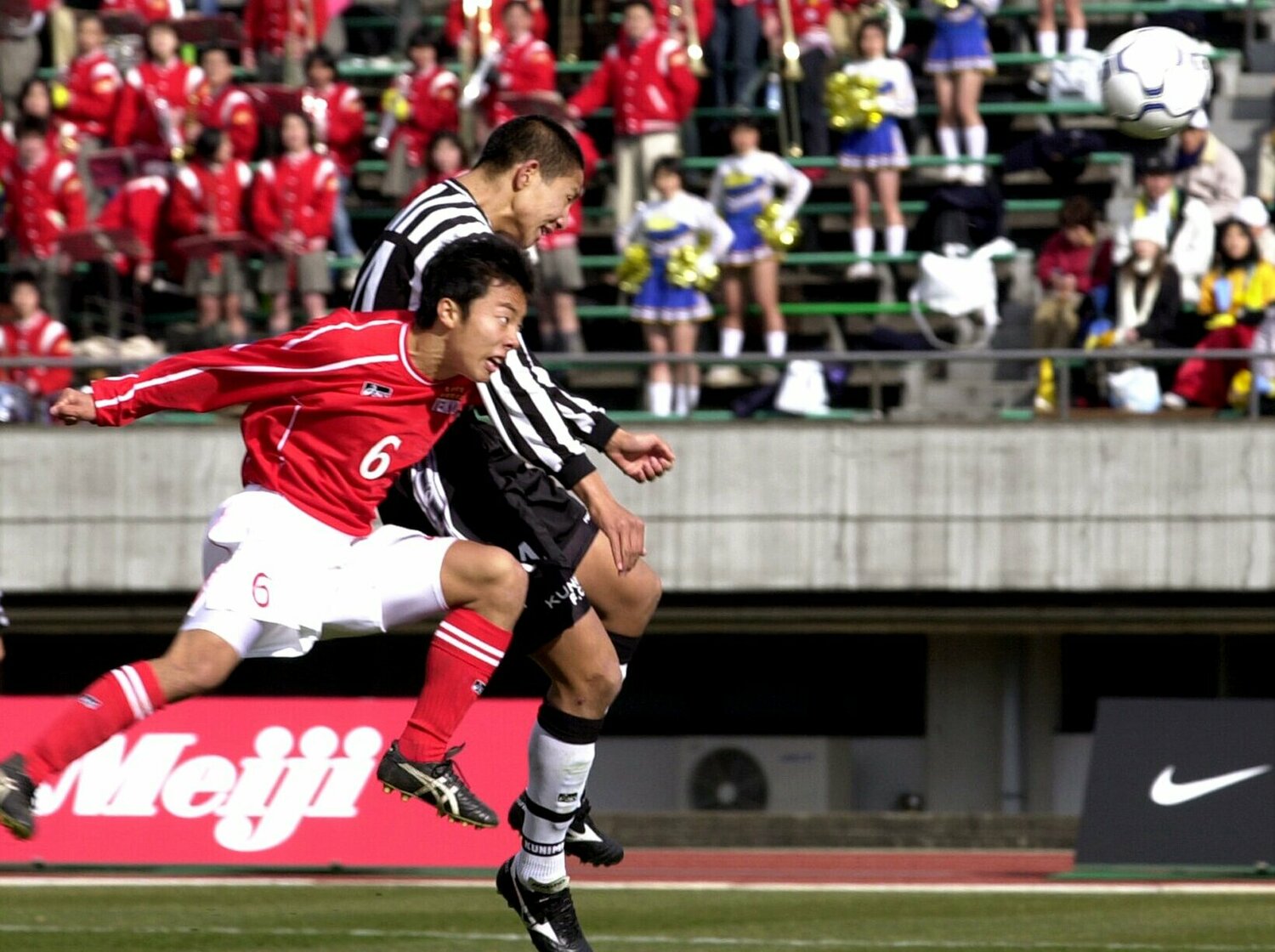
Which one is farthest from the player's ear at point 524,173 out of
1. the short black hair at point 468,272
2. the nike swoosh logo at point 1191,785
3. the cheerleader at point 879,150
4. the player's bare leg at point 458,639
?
the cheerleader at point 879,150

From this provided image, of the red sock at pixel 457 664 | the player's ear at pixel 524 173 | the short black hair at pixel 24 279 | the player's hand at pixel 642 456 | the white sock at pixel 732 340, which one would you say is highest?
the player's ear at pixel 524 173

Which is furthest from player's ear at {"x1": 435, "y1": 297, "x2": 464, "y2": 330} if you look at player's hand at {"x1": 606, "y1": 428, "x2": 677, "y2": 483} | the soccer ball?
the soccer ball

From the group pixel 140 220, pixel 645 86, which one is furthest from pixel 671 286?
pixel 140 220

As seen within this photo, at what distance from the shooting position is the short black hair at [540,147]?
6801 mm

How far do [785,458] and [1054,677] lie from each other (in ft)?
11.0

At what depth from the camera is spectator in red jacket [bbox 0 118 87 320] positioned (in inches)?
642

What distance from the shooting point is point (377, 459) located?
648 cm

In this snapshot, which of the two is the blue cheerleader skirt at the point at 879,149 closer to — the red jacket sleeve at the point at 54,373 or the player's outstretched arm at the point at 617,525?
the red jacket sleeve at the point at 54,373

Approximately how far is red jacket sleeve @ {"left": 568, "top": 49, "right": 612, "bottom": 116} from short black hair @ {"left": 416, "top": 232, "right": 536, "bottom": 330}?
32.7ft

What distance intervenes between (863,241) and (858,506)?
1890 millimetres

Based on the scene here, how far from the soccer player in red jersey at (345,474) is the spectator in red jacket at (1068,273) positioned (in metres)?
8.95

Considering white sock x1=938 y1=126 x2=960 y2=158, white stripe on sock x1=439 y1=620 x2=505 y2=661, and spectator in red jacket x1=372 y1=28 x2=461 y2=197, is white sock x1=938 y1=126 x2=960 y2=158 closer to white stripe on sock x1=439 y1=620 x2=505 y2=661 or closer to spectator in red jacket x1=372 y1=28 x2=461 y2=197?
spectator in red jacket x1=372 y1=28 x2=461 y2=197

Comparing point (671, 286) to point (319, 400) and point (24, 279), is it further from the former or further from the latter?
point (319, 400)

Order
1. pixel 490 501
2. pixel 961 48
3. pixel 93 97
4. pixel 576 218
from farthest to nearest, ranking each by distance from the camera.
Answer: pixel 93 97
pixel 961 48
pixel 576 218
pixel 490 501
